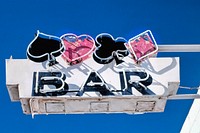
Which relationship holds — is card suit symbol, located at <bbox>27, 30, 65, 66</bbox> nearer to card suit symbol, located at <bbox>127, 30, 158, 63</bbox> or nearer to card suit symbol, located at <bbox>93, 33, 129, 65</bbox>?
card suit symbol, located at <bbox>93, 33, 129, 65</bbox>

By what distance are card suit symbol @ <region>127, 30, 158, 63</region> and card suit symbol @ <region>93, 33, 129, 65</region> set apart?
11 cm

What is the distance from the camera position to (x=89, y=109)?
5.36 metres

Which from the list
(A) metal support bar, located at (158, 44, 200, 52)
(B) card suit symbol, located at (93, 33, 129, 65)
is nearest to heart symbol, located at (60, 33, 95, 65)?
(B) card suit symbol, located at (93, 33, 129, 65)

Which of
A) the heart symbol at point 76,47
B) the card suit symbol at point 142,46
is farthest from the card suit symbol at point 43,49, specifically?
the card suit symbol at point 142,46

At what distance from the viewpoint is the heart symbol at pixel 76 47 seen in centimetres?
543

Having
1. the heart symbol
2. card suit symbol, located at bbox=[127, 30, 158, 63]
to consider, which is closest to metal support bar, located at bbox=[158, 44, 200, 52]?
card suit symbol, located at bbox=[127, 30, 158, 63]

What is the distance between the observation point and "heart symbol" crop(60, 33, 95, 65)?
5430 mm

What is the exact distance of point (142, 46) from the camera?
18.3 feet

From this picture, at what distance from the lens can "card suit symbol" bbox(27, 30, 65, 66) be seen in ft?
17.5

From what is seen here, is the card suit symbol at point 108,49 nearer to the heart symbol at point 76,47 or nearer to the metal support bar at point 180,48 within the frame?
the heart symbol at point 76,47

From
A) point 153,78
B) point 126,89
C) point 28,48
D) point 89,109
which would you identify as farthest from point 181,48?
point 28,48

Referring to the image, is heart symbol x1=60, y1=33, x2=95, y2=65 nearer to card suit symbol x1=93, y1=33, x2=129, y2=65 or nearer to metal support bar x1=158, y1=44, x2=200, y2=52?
card suit symbol x1=93, y1=33, x2=129, y2=65

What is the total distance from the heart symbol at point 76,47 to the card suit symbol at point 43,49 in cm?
12

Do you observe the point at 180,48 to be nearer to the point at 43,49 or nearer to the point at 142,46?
the point at 142,46
